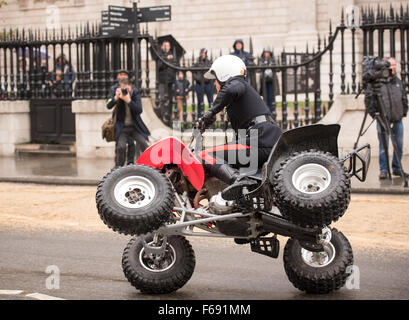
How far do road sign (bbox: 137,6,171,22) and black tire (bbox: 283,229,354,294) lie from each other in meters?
11.5

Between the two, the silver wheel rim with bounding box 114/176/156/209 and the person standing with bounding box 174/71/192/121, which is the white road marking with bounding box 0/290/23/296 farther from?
the person standing with bounding box 174/71/192/121

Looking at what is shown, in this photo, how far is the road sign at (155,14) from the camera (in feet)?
56.0

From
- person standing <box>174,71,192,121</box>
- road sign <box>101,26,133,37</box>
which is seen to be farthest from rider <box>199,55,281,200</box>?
road sign <box>101,26,133,37</box>

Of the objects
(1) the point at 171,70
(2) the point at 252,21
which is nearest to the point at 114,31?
(1) the point at 171,70

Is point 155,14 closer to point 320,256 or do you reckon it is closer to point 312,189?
point 320,256

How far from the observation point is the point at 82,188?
1353cm

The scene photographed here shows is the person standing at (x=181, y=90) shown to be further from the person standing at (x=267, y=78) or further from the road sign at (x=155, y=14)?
the person standing at (x=267, y=78)

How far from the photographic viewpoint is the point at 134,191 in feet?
19.4

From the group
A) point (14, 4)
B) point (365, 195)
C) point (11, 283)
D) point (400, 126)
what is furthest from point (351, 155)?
point (14, 4)

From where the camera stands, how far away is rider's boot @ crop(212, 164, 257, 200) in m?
6.01

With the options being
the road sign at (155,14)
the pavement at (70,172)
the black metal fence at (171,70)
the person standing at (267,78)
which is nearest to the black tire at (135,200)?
the pavement at (70,172)
